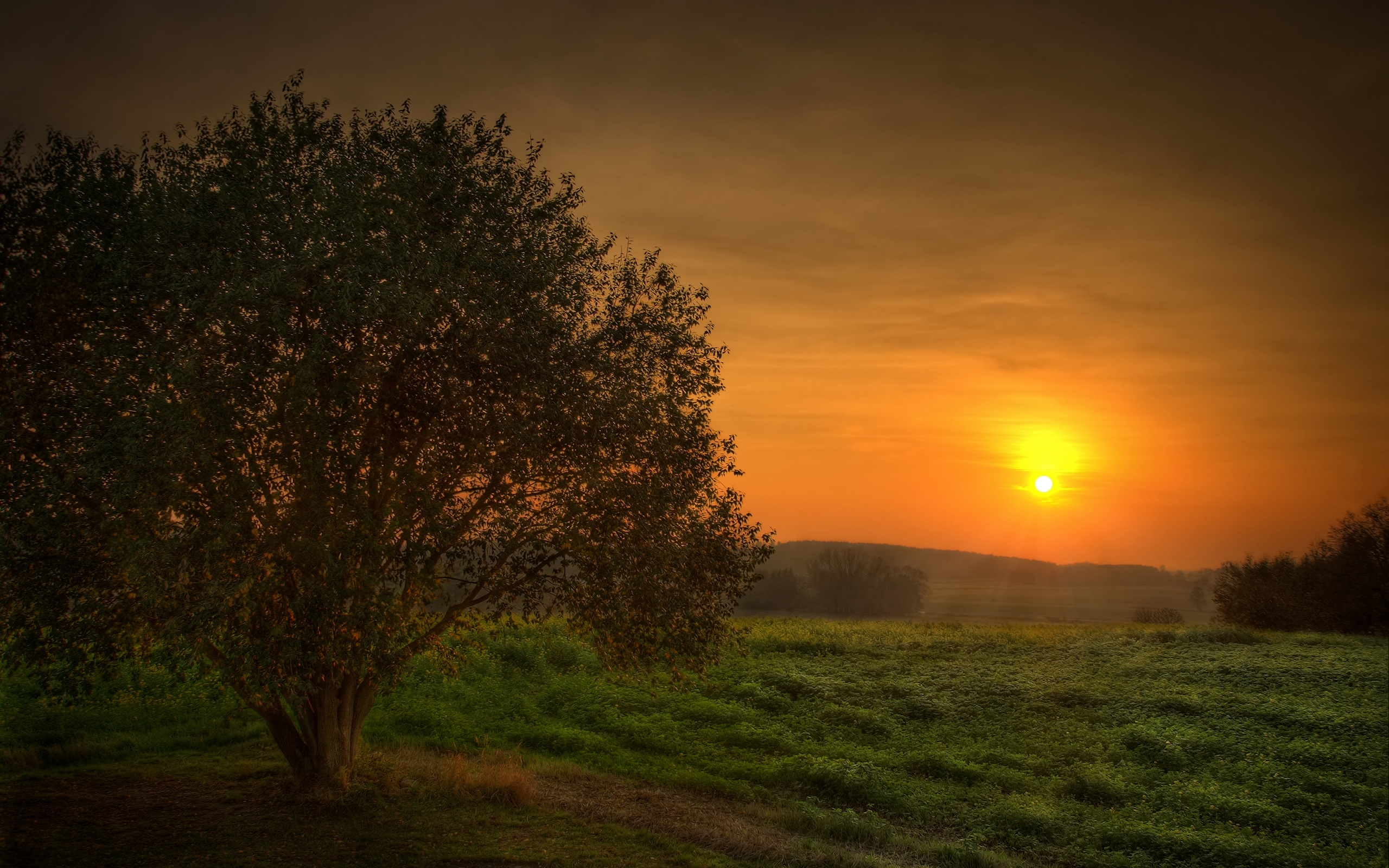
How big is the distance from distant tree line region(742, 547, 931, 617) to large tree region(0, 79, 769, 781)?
115487 millimetres

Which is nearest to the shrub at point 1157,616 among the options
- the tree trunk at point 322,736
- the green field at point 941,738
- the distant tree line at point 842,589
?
the distant tree line at point 842,589

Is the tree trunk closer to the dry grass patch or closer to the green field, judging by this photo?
the dry grass patch

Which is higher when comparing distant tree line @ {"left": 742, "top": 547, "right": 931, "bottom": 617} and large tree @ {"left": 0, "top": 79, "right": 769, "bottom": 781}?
large tree @ {"left": 0, "top": 79, "right": 769, "bottom": 781}

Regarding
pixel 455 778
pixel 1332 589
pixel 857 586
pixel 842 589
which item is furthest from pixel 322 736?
pixel 857 586

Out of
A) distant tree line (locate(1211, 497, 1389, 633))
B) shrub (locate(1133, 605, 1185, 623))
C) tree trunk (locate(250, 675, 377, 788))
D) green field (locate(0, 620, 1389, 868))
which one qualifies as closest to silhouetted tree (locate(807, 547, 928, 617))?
shrub (locate(1133, 605, 1185, 623))

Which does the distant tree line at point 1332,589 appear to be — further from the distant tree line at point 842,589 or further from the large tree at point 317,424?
the large tree at point 317,424

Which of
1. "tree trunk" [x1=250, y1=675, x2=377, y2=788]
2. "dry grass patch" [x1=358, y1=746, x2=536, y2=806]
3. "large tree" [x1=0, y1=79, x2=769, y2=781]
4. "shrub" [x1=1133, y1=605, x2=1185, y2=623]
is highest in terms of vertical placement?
"large tree" [x1=0, y1=79, x2=769, y2=781]

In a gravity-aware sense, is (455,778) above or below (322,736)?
below

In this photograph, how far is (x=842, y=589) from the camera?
14188 cm

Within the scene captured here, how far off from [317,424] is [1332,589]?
91.0m

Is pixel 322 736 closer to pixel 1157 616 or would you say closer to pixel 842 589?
pixel 1157 616

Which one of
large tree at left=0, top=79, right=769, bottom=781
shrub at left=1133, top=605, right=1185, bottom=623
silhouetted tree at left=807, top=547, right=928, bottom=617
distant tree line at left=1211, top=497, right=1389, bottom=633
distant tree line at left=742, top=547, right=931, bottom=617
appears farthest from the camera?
silhouetted tree at left=807, top=547, right=928, bottom=617

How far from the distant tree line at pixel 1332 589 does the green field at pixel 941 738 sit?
36.1 m

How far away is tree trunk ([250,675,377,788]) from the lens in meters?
18.1
